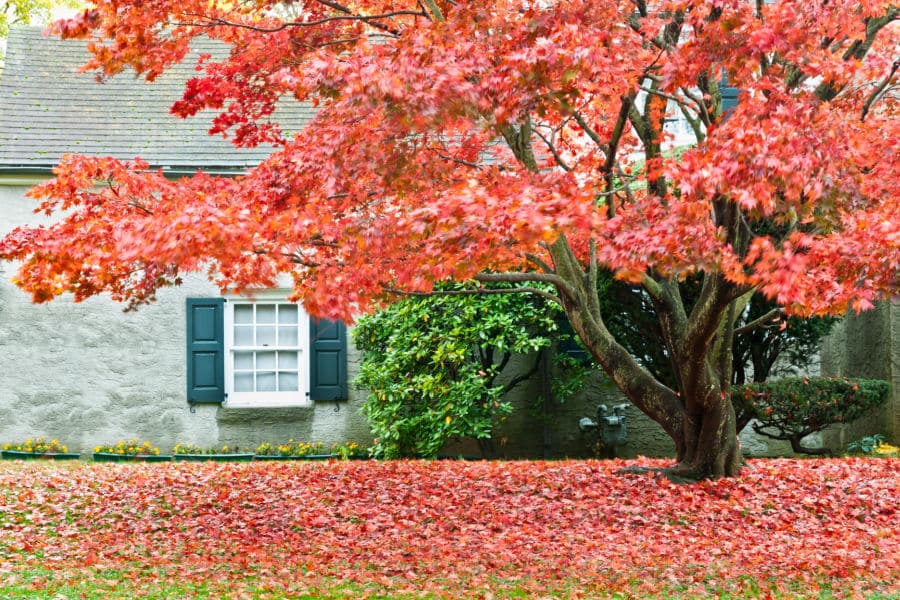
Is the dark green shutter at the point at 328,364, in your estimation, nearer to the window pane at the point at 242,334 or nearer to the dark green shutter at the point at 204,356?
the window pane at the point at 242,334

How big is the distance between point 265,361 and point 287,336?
0.41m

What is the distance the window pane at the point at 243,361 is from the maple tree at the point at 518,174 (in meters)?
4.01

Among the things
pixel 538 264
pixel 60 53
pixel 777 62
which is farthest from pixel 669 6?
pixel 60 53

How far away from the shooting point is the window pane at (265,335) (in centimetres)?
1163

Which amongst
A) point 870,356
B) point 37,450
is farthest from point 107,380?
point 870,356

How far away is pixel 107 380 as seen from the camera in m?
11.4

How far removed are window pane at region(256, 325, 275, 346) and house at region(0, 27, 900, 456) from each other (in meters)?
0.01

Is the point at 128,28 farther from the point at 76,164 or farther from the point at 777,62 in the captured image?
the point at 777,62

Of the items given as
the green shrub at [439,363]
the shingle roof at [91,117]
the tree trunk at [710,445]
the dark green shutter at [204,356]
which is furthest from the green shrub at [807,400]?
the shingle roof at [91,117]

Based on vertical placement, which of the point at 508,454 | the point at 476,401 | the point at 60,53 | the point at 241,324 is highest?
the point at 60,53

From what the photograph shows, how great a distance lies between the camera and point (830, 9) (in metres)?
5.77

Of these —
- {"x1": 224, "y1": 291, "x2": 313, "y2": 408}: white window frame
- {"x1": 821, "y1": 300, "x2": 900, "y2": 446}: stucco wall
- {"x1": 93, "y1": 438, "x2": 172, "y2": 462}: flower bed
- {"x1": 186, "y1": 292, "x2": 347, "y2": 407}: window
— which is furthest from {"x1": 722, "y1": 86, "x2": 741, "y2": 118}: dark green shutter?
{"x1": 93, "y1": 438, "x2": 172, "y2": 462}: flower bed

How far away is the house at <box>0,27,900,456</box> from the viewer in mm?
11312

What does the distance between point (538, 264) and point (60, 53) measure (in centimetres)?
897
